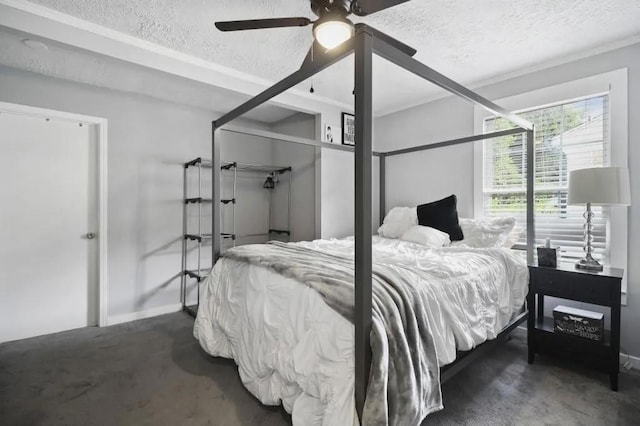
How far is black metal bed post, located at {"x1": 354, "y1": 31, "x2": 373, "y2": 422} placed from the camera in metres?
1.25

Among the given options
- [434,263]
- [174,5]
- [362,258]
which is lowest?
[434,263]

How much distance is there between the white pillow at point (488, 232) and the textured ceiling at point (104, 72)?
2.60m

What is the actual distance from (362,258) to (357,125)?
21.2 inches

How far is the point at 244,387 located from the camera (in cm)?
198

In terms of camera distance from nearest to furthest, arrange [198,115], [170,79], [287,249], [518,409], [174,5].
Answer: [518,409] → [174,5] → [287,249] → [170,79] → [198,115]

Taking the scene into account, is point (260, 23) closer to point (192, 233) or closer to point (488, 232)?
point (488, 232)

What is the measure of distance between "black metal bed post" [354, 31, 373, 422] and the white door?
3051mm

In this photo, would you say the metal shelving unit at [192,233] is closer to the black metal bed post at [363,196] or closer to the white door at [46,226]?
the white door at [46,226]

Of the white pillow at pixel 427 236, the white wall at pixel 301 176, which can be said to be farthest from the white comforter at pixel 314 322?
the white wall at pixel 301 176

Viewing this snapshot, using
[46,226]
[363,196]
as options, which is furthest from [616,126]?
[46,226]

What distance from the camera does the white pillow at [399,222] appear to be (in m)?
3.33

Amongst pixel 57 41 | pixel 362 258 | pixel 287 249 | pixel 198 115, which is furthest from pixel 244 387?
pixel 198 115

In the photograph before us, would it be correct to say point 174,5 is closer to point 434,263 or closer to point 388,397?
point 434,263

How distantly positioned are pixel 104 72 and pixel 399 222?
313 centimetres
